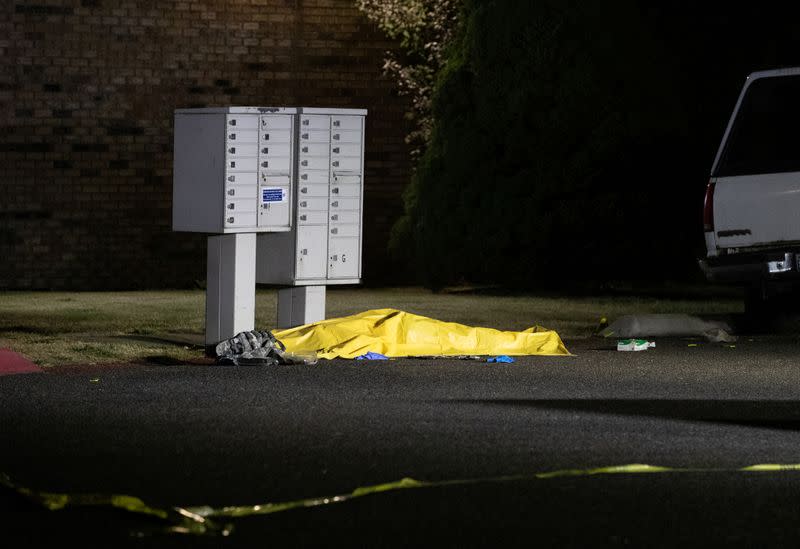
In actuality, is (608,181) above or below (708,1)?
below

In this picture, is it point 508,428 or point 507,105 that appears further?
point 507,105

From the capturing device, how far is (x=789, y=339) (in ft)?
44.4

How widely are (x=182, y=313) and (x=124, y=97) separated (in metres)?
4.66

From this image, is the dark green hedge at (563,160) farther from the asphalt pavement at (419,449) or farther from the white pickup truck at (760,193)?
the asphalt pavement at (419,449)

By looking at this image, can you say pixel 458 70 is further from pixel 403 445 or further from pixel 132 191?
pixel 403 445

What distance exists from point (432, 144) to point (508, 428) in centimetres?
1145

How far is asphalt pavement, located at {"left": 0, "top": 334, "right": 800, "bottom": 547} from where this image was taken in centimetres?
609

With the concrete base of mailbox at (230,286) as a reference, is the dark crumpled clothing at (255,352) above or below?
below

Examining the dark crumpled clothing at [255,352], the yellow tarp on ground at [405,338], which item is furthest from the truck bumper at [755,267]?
the dark crumpled clothing at [255,352]

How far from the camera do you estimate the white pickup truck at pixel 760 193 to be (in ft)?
42.9

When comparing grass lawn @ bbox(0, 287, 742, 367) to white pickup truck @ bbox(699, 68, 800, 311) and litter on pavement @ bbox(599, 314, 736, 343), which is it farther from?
white pickup truck @ bbox(699, 68, 800, 311)

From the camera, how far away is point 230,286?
12430 millimetres

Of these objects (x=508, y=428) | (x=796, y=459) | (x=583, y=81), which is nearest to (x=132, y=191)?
(x=583, y=81)

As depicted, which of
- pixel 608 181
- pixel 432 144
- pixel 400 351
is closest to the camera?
pixel 400 351
